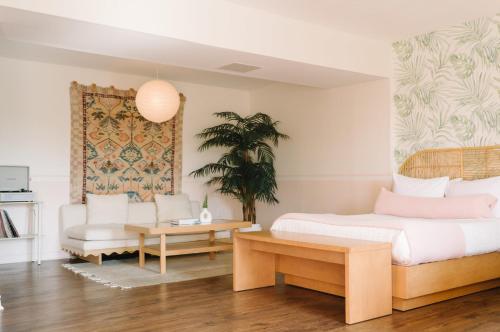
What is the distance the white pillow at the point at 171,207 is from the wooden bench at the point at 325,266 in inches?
96.7

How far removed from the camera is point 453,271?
3684 millimetres

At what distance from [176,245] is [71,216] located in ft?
4.61

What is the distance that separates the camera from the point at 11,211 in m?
5.88

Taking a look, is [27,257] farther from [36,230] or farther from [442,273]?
[442,273]

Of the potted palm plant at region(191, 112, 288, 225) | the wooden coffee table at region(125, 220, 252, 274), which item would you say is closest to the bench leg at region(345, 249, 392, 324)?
the wooden coffee table at region(125, 220, 252, 274)

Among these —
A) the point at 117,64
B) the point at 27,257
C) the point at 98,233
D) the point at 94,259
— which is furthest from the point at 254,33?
the point at 27,257

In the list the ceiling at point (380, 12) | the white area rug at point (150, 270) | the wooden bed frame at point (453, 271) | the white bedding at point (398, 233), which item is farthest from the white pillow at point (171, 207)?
the wooden bed frame at point (453, 271)

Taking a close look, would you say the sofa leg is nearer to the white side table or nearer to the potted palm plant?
the white side table

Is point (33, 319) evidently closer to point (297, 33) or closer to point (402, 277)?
point (402, 277)

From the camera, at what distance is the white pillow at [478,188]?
4555 millimetres

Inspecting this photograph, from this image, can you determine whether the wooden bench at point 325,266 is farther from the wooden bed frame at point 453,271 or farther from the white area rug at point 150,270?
the white area rug at point 150,270

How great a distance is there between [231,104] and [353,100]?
90.7 inches

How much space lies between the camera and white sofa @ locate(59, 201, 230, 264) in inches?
217

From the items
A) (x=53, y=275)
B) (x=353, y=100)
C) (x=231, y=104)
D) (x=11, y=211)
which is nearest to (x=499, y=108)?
(x=353, y=100)
